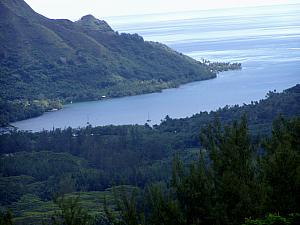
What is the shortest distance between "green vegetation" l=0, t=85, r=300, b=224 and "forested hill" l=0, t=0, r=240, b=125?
114 feet

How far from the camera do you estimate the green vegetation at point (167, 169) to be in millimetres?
13961

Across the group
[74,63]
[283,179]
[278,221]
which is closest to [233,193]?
[283,179]

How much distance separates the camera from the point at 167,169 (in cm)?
4503

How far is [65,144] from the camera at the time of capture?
59.5 meters

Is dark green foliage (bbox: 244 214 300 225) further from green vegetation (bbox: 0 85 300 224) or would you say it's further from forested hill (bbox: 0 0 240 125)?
forested hill (bbox: 0 0 240 125)

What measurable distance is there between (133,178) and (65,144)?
54.8ft

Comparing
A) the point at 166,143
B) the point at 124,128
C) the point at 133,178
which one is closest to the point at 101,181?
Answer: the point at 133,178

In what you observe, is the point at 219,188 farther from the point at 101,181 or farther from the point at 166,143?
the point at 166,143

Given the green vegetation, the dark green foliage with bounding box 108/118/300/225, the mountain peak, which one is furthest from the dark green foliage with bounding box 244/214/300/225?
the mountain peak

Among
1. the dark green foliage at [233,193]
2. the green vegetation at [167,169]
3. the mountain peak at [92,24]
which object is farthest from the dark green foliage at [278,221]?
the mountain peak at [92,24]

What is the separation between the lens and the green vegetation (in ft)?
45.8

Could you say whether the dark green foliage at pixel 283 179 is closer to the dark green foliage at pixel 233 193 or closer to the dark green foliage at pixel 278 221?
the dark green foliage at pixel 233 193

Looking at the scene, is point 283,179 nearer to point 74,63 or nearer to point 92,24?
point 74,63

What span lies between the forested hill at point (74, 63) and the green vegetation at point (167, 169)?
114 ft
